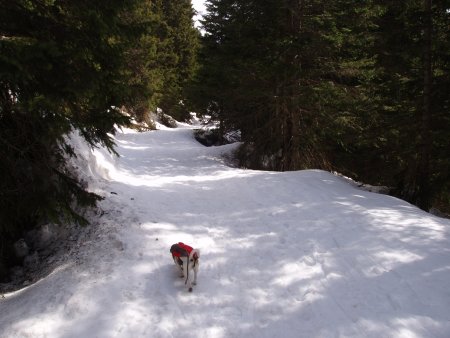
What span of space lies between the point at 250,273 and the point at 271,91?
34.3 ft

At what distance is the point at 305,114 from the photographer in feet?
50.8

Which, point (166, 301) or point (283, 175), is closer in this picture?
point (166, 301)

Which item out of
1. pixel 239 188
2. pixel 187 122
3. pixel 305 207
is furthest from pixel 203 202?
pixel 187 122

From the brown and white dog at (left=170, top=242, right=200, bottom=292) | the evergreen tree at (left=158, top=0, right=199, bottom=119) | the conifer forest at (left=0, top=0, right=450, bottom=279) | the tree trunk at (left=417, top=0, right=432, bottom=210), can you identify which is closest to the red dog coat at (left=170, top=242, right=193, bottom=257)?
the brown and white dog at (left=170, top=242, right=200, bottom=292)

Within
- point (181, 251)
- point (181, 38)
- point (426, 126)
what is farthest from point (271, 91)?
point (181, 38)

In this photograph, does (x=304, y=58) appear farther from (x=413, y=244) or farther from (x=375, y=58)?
(x=413, y=244)

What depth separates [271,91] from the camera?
1522cm

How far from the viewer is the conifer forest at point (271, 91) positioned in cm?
553

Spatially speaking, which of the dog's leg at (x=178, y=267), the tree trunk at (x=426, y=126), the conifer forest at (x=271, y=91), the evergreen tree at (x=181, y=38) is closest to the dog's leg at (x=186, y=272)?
the dog's leg at (x=178, y=267)

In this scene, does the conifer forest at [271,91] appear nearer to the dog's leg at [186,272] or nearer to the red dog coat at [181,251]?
the red dog coat at [181,251]

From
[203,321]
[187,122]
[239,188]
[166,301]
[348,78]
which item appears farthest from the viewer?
[187,122]

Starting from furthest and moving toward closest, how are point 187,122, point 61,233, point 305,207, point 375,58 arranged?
point 187,122 → point 375,58 → point 305,207 → point 61,233

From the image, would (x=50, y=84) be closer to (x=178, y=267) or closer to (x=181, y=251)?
(x=181, y=251)

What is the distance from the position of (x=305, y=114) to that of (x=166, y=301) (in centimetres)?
1187
